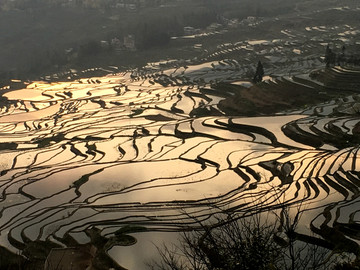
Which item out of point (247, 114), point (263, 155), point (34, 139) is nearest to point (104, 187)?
point (263, 155)

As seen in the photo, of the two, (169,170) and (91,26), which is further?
(91,26)

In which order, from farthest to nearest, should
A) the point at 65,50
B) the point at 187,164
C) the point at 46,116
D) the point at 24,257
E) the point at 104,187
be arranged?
the point at 65,50 < the point at 46,116 < the point at 187,164 < the point at 104,187 < the point at 24,257

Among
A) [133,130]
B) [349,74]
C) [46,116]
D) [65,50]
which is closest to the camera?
[133,130]

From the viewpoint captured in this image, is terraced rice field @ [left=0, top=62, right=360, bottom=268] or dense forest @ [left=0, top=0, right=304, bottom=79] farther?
dense forest @ [left=0, top=0, right=304, bottom=79]

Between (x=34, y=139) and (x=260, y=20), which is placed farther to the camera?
(x=260, y=20)

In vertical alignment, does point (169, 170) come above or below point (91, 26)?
above

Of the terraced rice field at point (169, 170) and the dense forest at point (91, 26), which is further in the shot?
the dense forest at point (91, 26)

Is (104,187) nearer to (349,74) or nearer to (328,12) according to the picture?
(349,74)

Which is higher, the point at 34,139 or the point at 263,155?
the point at 263,155
